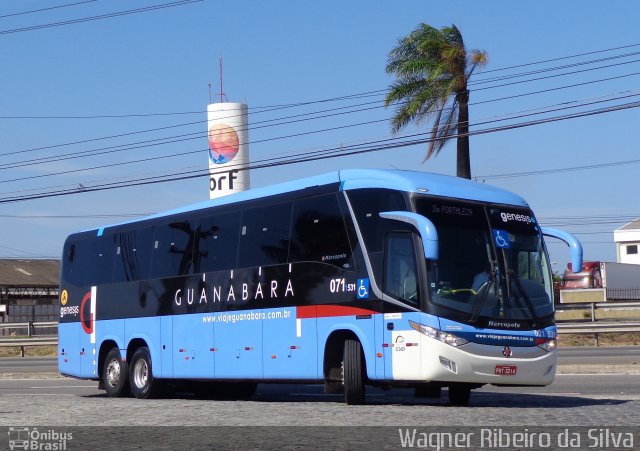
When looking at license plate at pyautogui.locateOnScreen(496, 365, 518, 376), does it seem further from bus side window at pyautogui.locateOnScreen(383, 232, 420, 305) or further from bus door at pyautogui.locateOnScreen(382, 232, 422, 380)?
bus side window at pyautogui.locateOnScreen(383, 232, 420, 305)

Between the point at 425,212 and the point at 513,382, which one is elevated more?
the point at 425,212

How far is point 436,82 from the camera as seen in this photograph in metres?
43.8

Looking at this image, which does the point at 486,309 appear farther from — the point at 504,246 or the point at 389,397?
the point at 389,397

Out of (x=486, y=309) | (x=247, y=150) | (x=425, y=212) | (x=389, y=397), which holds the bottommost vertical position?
(x=389, y=397)

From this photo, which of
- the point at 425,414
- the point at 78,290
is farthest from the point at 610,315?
the point at 425,414

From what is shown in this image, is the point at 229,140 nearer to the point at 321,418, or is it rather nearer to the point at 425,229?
the point at 425,229

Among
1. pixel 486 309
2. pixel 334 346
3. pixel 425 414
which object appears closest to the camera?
pixel 425 414

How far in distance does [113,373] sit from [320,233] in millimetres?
6906

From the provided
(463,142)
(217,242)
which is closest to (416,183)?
(217,242)

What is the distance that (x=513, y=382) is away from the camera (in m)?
16.3

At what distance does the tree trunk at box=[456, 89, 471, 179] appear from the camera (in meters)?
42.8

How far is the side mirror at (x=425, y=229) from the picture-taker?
15.4 meters

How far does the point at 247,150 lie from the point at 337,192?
6210 centimetres

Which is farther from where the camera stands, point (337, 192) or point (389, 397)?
point (389, 397)
